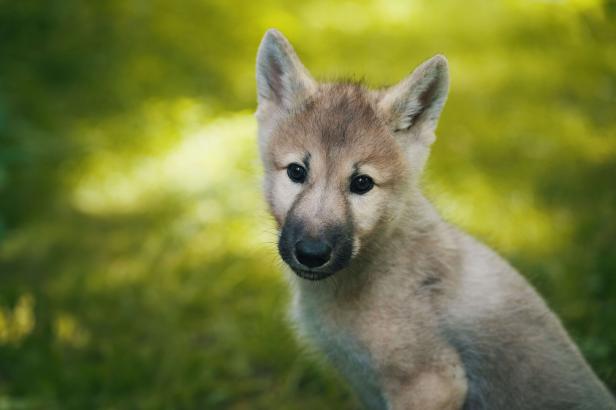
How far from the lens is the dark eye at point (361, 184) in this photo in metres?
3.82

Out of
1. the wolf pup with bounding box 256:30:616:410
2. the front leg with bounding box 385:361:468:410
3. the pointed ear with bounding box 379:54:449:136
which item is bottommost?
the front leg with bounding box 385:361:468:410

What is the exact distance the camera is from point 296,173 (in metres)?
3.91

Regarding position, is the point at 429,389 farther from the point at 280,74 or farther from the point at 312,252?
the point at 280,74

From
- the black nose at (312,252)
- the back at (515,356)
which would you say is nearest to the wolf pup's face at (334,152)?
the black nose at (312,252)

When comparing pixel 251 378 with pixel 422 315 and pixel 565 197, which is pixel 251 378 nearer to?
pixel 422 315

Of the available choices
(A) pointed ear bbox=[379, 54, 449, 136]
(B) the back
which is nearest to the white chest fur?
(B) the back

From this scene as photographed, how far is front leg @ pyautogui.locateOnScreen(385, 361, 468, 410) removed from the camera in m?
3.69

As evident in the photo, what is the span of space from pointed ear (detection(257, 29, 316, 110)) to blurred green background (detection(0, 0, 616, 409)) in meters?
0.45

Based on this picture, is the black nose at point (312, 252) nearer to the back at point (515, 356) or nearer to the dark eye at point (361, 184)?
the dark eye at point (361, 184)

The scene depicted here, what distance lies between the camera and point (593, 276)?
5.68 m

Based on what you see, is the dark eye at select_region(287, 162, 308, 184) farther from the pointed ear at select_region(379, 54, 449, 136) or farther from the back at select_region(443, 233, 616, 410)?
the back at select_region(443, 233, 616, 410)

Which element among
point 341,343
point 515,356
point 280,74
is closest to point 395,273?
point 341,343

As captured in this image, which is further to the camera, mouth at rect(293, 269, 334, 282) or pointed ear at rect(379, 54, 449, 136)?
pointed ear at rect(379, 54, 449, 136)

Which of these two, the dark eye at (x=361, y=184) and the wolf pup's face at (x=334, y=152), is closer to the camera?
the wolf pup's face at (x=334, y=152)
